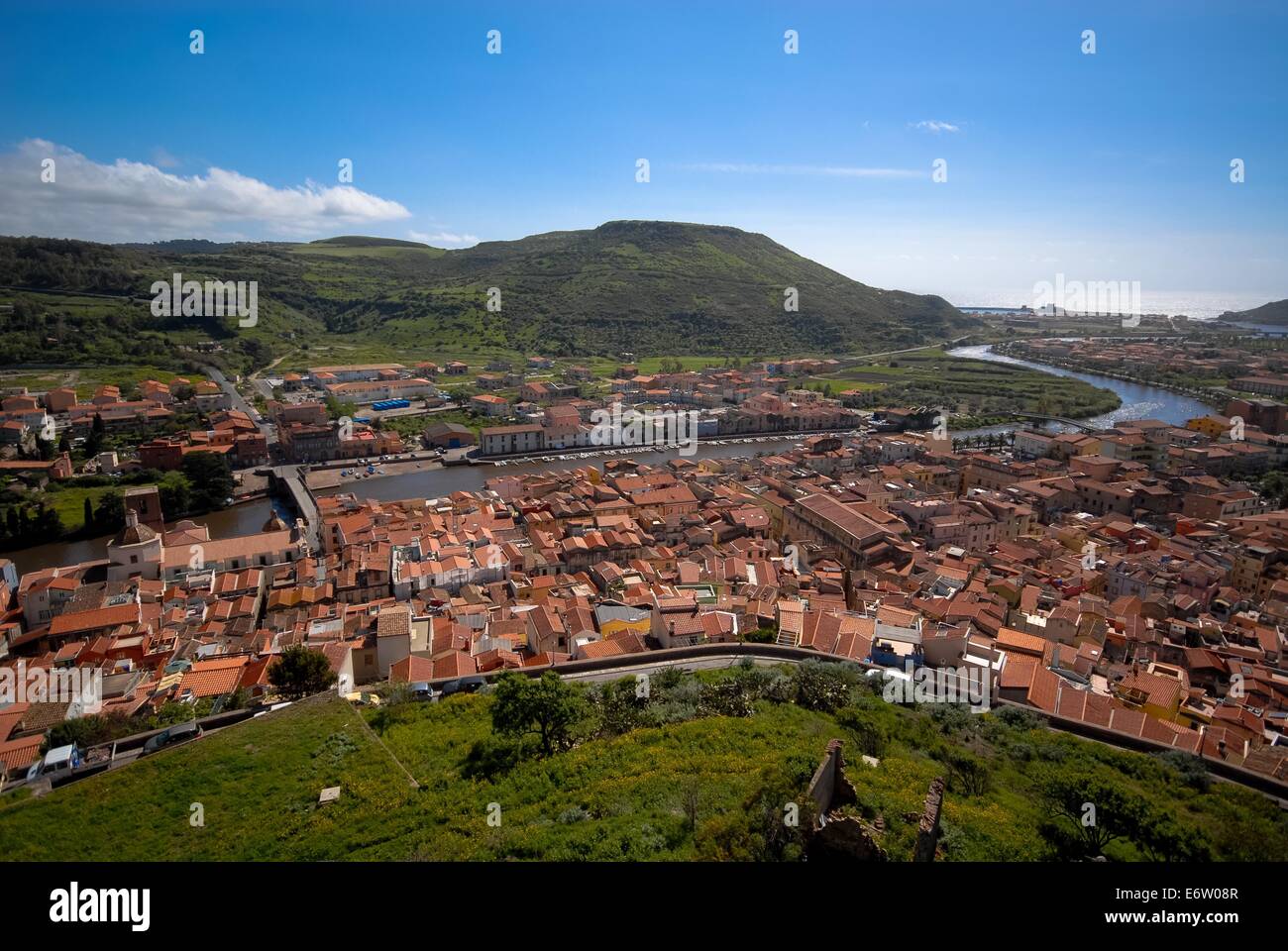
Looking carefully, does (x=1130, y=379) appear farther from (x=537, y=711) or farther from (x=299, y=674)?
(x=299, y=674)

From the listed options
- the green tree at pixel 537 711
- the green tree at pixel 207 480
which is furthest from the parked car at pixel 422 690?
the green tree at pixel 207 480

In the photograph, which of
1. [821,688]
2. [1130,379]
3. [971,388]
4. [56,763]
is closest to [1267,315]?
[1130,379]

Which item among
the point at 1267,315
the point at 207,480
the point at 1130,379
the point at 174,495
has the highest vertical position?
the point at 1267,315

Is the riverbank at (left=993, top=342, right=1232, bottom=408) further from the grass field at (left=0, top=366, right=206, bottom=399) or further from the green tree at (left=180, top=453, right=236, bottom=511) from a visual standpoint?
the grass field at (left=0, top=366, right=206, bottom=399)

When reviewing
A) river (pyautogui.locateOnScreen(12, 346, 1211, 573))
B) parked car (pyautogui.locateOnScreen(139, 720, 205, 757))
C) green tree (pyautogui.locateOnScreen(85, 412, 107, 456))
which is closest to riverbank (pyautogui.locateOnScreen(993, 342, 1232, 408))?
river (pyautogui.locateOnScreen(12, 346, 1211, 573))

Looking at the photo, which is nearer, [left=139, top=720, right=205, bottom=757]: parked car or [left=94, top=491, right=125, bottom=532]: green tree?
[left=139, top=720, right=205, bottom=757]: parked car
